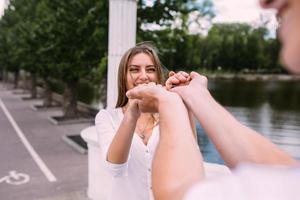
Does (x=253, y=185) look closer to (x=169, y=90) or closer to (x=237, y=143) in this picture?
(x=237, y=143)

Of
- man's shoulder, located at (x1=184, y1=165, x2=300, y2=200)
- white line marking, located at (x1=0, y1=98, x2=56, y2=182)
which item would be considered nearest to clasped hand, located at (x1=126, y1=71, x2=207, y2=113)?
man's shoulder, located at (x1=184, y1=165, x2=300, y2=200)

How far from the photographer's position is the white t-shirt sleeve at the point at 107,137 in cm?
202

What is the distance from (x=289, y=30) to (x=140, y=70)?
1.75m

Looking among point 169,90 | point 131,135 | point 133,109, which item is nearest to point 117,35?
point 131,135

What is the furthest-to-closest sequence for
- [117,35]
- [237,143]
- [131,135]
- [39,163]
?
1. [39,163]
2. [117,35]
3. [131,135]
4. [237,143]

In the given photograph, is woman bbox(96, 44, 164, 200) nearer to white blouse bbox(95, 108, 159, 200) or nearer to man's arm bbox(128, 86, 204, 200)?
white blouse bbox(95, 108, 159, 200)

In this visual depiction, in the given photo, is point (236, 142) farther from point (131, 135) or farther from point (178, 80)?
point (131, 135)

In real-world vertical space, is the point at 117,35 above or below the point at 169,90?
above

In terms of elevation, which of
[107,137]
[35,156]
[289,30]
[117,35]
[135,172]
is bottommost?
[35,156]

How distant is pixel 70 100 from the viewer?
1655 centimetres

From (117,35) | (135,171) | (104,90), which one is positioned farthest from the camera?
(104,90)

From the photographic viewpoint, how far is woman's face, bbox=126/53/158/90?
2.36 metres

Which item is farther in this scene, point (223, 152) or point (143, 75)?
point (143, 75)

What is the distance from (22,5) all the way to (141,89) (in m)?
23.1
